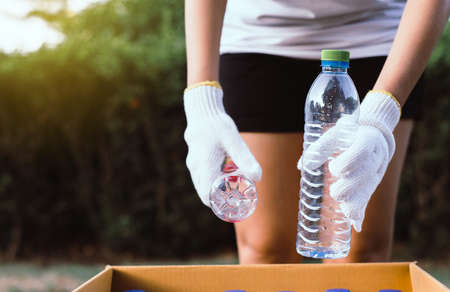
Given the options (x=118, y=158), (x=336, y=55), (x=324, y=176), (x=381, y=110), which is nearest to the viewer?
(x=336, y=55)

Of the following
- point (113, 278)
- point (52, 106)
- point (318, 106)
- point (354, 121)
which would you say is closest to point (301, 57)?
point (318, 106)

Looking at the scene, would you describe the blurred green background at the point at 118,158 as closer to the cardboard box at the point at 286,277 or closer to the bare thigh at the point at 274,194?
the bare thigh at the point at 274,194

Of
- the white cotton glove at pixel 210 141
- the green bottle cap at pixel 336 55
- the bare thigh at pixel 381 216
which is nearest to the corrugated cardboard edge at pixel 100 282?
the white cotton glove at pixel 210 141

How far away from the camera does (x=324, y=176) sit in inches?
68.2

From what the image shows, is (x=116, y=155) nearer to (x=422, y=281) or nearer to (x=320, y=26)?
(x=320, y=26)

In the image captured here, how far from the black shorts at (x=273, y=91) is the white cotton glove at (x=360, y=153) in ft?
1.37

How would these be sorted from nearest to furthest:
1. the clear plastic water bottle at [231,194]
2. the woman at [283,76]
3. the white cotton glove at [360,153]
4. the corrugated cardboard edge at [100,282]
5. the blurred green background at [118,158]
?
the corrugated cardboard edge at [100,282] → the white cotton glove at [360,153] → the clear plastic water bottle at [231,194] → the woman at [283,76] → the blurred green background at [118,158]

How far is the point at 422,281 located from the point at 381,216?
0.53 m

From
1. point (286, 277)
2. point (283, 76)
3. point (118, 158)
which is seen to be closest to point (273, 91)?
point (283, 76)

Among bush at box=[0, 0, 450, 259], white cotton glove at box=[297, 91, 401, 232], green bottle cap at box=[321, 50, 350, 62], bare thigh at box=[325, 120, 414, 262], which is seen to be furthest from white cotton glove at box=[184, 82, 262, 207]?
bush at box=[0, 0, 450, 259]

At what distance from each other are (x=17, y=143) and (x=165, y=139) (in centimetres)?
112

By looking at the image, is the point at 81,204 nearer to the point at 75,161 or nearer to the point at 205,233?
the point at 75,161

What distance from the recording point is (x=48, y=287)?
4035 mm

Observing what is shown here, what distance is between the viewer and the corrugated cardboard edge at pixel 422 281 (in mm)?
1211
